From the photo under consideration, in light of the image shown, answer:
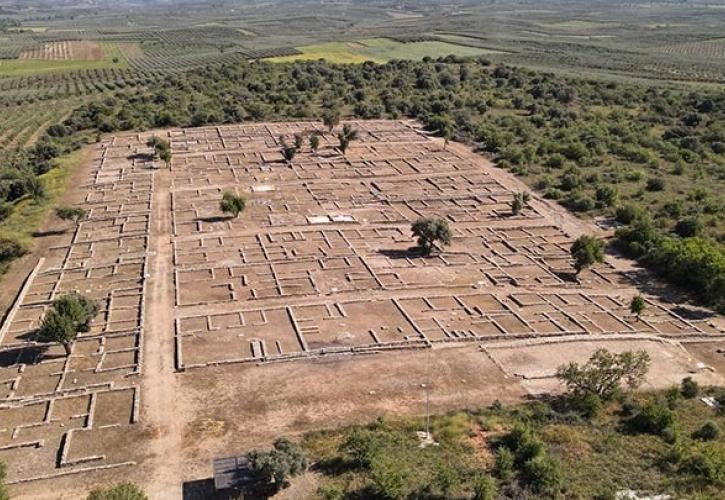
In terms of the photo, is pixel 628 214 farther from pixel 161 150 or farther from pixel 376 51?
pixel 376 51

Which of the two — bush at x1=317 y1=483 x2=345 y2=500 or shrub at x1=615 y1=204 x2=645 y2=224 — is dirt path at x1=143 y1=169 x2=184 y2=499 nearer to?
bush at x1=317 y1=483 x2=345 y2=500

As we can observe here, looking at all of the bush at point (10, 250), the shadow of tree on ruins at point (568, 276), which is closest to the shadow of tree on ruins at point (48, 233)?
the bush at point (10, 250)

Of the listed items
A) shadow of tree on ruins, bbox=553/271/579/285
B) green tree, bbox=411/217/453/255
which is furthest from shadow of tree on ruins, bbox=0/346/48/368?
shadow of tree on ruins, bbox=553/271/579/285

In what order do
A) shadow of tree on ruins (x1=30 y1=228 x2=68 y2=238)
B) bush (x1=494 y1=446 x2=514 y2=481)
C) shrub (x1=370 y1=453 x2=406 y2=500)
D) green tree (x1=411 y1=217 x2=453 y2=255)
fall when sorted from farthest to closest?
shadow of tree on ruins (x1=30 y1=228 x2=68 y2=238), green tree (x1=411 y1=217 x2=453 y2=255), bush (x1=494 y1=446 x2=514 y2=481), shrub (x1=370 y1=453 x2=406 y2=500)

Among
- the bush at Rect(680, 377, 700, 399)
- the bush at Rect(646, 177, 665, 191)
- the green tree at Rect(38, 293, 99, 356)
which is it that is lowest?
the bush at Rect(646, 177, 665, 191)

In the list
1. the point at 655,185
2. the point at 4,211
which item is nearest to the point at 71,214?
the point at 4,211

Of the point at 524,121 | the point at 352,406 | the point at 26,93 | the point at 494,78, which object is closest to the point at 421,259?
the point at 352,406

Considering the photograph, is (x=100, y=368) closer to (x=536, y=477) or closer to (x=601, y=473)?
(x=536, y=477)
